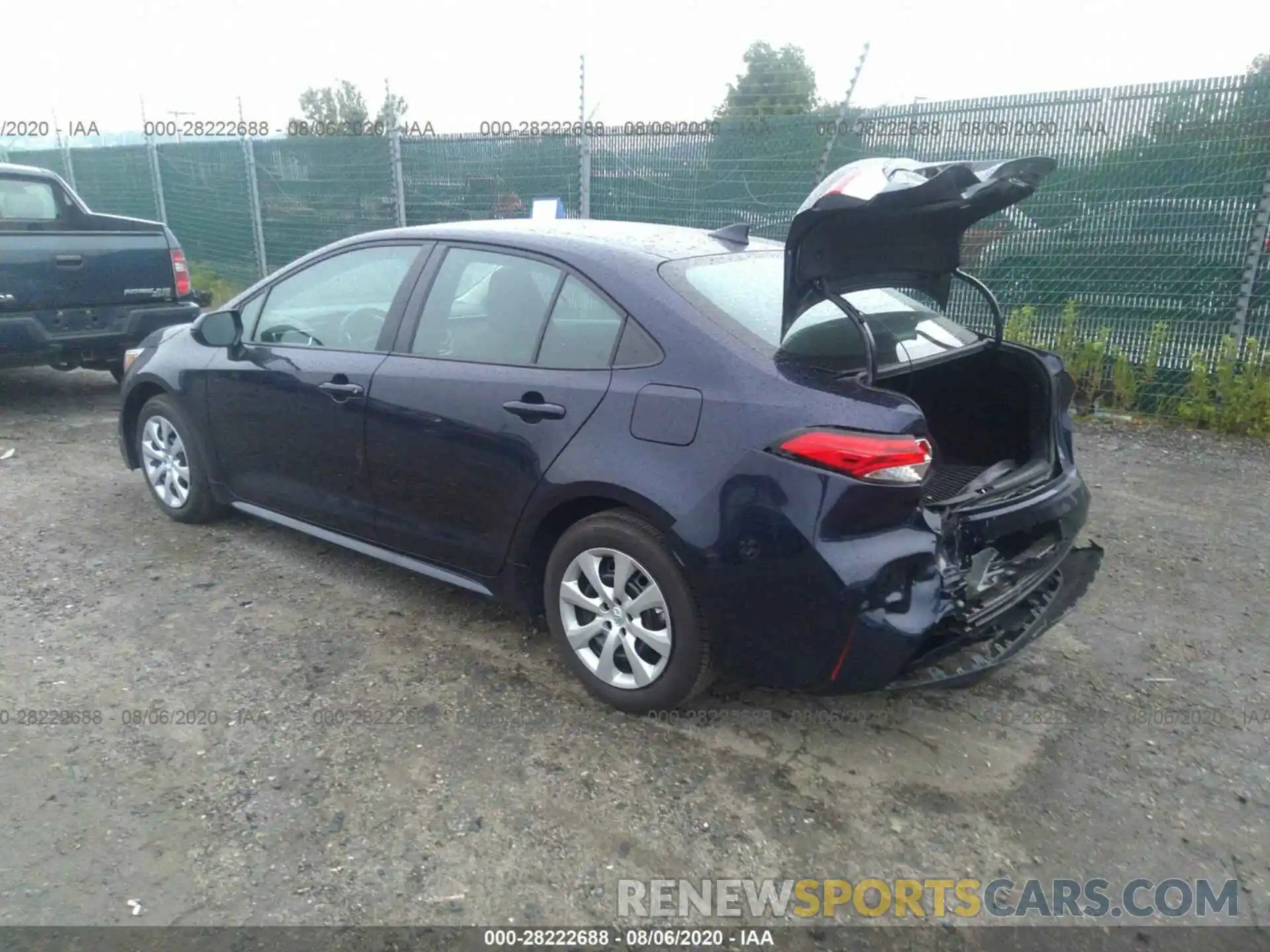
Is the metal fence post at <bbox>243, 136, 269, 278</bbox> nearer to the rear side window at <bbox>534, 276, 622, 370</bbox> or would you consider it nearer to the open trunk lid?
the rear side window at <bbox>534, 276, 622, 370</bbox>

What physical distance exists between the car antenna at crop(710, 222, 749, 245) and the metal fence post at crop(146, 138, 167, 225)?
43.4ft

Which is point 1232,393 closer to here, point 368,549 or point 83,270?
point 368,549

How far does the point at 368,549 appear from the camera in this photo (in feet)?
13.4

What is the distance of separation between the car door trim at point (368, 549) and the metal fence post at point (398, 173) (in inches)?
290

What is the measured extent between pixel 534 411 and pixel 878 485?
122 cm

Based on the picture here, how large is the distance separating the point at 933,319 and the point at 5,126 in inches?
620

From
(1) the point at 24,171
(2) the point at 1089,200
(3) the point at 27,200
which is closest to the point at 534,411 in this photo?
(2) the point at 1089,200

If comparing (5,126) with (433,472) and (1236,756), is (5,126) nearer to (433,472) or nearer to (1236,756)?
(433,472)

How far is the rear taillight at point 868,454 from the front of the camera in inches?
108

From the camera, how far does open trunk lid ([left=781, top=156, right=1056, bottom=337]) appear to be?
2.90 m

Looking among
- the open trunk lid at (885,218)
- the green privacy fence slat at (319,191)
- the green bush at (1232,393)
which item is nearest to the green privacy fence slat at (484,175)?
the green privacy fence slat at (319,191)

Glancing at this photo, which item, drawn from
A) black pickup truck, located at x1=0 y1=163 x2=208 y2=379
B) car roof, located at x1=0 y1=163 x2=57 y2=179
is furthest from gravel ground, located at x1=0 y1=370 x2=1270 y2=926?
car roof, located at x1=0 y1=163 x2=57 y2=179

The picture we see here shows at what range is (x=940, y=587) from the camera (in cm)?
286

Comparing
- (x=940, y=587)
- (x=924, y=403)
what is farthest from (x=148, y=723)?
(x=924, y=403)
